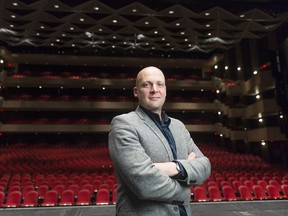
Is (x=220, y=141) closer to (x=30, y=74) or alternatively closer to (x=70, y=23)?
(x=70, y=23)

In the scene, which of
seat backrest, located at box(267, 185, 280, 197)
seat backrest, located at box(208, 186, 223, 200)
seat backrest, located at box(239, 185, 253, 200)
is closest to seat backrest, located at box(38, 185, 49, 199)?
seat backrest, located at box(208, 186, 223, 200)

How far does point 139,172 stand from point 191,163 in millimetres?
276

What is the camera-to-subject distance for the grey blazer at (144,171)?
1.03 metres

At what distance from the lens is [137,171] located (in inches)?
40.6

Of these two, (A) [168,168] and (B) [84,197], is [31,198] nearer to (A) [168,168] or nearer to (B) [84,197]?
(B) [84,197]

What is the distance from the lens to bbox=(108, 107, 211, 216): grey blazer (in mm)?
1032

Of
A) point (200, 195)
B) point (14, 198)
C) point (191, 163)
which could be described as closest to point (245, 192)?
point (200, 195)

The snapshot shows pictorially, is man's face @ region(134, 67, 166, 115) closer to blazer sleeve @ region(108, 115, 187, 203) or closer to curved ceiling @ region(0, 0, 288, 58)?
blazer sleeve @ region(108, 115, 187, 203)

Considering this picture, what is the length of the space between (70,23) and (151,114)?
1400 cm

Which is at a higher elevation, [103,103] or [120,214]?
[103,103]

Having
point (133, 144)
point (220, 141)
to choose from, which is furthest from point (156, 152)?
point (220, 141)

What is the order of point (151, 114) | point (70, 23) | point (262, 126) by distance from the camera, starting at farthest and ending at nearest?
point (262, 126) → point (70, 23) → point (151, 114)

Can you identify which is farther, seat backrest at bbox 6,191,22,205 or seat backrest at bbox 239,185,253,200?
seat backrest at bbox 239,185,253,200

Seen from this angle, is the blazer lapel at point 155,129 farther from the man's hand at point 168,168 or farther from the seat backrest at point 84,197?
the seat backrest at point 84,197
